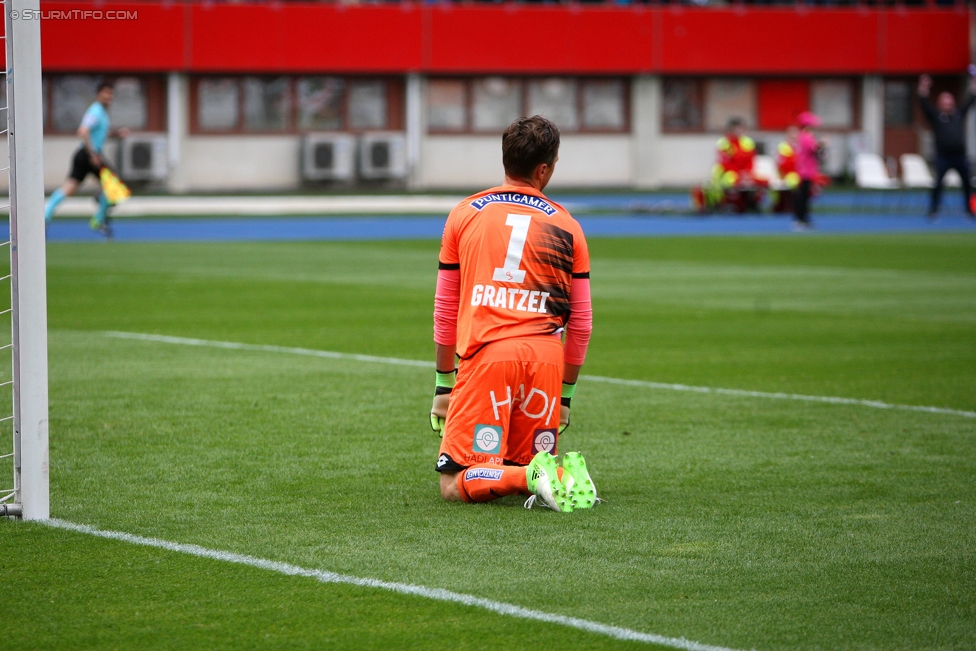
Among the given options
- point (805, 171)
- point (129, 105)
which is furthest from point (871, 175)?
point (129, 105)

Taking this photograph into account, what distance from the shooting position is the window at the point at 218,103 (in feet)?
134

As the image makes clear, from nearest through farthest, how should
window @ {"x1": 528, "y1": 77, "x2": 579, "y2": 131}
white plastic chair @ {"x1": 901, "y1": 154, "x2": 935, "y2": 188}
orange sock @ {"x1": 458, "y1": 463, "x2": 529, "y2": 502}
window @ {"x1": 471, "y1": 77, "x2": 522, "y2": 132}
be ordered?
orange sock @ {"x1": 458, "y1": 463, "x2": 529, "y2": 502}
white plastic chair @ {"x1": 901, "y1": 154, "x2": 935, "y2": 188}
window @ {"x1": 471, "y1": 77, "x2": 522, "y2": 132}
window @ {"x1": 528, "y1": 77, "x2": 579, "y2": 131}

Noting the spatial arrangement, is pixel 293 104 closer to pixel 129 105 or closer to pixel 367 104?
pixel 367 104

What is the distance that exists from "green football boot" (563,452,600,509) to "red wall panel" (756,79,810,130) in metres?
41.3

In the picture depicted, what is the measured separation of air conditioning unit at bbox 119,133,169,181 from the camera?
39500 mm

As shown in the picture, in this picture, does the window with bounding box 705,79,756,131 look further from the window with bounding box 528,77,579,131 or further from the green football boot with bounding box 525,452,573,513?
the green football boot with bounding box 525,452,573,513

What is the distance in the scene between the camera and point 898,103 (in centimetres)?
4738

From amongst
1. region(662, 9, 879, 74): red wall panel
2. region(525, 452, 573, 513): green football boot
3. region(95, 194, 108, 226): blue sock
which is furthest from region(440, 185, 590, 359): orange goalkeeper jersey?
region(662, 9, 879, 74): red wall panel

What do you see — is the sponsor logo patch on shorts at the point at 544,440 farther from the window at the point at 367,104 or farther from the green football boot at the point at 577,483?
the window at the point at 367,104

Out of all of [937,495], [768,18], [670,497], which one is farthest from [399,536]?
[768,18]

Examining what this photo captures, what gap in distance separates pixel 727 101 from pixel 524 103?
6.59 meters

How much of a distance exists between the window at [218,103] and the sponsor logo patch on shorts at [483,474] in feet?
119

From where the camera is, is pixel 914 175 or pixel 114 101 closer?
pixel 914 175

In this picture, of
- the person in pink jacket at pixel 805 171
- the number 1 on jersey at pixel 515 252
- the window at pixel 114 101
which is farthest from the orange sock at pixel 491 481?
the window at pixel 114 101
